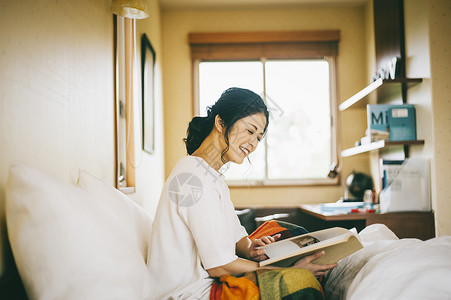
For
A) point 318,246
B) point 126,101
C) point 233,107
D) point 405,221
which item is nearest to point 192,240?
point 318,246

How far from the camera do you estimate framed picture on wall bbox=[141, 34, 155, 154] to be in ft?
9.23

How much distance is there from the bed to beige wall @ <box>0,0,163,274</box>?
0.13 meters

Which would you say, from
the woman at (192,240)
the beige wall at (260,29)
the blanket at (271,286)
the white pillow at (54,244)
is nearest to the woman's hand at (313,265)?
the woman at (192,240)

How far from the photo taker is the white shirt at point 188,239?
1.07 metres

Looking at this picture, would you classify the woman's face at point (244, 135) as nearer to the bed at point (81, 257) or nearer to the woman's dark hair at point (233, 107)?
the woman's dark hair at point (233, 107)

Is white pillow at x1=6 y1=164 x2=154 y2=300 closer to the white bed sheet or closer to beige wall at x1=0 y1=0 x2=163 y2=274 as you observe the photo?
beige wall at x1=0 y1=0 x2=163 y2=274

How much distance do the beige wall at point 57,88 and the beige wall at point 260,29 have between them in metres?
1.87

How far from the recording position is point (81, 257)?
0.79m

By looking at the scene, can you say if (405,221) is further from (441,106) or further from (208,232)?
(208,232)

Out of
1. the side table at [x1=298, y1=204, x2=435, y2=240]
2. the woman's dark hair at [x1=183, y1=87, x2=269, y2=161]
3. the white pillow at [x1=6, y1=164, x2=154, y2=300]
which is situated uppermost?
the woman's dark hair at [x1=183, y1=87, x2=269, y2=161]

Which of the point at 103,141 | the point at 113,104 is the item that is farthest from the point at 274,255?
the point at 113,104

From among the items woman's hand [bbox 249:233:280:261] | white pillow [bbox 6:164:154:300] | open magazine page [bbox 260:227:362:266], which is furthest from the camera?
woman's hand [bbox 249:233:280:261]

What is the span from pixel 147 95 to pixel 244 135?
179cm

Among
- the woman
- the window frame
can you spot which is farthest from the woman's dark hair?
the window frame
